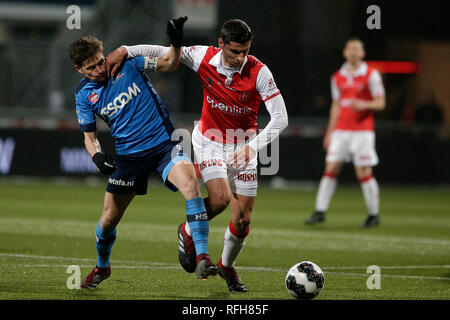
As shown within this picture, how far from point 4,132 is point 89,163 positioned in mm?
1909

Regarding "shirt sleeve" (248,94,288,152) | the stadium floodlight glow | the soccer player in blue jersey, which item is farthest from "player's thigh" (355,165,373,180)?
the stadium floodlight glow

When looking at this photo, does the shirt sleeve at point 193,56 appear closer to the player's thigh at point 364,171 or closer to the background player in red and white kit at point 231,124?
the background player in red and white kit at point 231,124

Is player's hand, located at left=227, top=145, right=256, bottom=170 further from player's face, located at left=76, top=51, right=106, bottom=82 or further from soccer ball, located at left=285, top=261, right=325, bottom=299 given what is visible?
player's face, located at left=76, top=51, right=106, bottom=82

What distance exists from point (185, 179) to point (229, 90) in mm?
1007

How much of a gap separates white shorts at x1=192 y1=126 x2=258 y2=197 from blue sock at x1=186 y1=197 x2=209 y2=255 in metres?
0.53

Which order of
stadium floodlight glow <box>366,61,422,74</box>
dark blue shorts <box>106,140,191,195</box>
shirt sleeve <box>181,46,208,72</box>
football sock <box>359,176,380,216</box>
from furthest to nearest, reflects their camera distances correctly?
1. stadium floodlight glow <box>366,61,422,74</box>
2. football sock <box>359,176,380,216</box>
3. shirt sleeve <box>181,46,208,72</box>
4. dark blue shorts <box>106,140,191,195</box>

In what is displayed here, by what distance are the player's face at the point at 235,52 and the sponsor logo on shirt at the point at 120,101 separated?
0.79 m

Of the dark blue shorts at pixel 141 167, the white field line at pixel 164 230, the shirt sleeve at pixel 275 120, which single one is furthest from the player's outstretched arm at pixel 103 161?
the white field line at pixel 164 230

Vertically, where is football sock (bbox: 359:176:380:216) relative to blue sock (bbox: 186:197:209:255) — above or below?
below

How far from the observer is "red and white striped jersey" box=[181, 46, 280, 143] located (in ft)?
23.4

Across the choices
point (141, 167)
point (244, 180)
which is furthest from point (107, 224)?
point (244, 180)

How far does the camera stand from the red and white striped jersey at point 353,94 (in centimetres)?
1262

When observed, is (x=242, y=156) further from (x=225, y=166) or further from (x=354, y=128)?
(x=354, y=128)
